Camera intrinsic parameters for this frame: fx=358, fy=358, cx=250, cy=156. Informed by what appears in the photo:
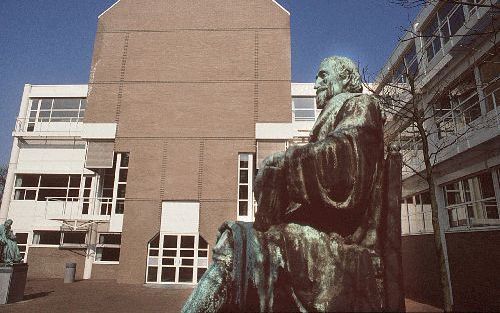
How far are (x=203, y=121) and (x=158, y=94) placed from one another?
3564mm

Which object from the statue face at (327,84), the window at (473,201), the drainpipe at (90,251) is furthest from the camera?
the drainpipe at (90,251)

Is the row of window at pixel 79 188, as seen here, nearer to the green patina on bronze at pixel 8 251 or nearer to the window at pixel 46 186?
the window at pixel 46 186

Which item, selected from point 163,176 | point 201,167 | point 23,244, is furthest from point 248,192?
point 23,244

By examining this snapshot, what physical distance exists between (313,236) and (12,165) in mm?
29475

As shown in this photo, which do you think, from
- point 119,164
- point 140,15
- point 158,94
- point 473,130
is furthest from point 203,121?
point 473,130

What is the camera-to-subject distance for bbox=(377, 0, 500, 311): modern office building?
36.3 feet

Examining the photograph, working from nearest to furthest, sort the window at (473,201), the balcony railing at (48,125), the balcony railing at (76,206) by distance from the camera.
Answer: the window at (473,201) → the balcony railing at (76,206) → the balcony railing at (48,125)

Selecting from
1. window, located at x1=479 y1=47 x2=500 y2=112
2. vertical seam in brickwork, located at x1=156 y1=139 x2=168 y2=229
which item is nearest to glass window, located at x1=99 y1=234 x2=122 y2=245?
vertical seam in brickwork, located at x1=156 y1=139 x2=168 y2=229

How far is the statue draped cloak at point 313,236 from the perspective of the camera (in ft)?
7.58

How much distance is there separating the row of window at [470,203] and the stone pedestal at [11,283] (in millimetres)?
15878

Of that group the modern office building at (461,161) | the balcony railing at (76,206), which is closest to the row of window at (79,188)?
the balcony railing at (76,206)

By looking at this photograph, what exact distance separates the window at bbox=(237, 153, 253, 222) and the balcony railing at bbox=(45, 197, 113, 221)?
9170 millimetres

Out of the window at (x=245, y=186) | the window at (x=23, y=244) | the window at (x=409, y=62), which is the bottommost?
the window at (x=23, y=244)

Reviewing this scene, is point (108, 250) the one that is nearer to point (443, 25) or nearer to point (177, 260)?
point (177, 260)
